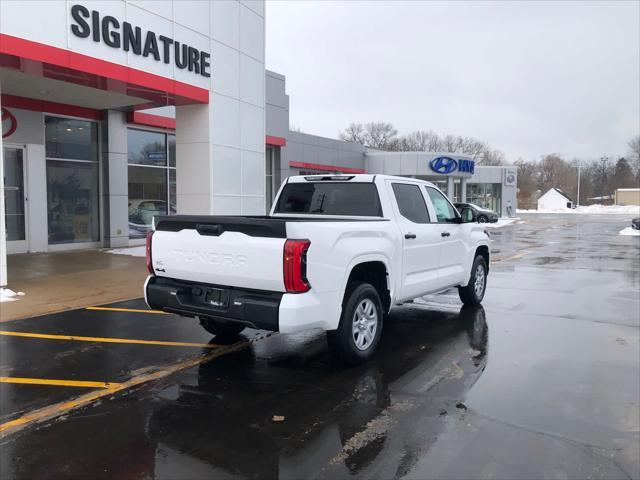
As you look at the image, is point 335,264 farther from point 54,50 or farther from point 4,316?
point 54,50

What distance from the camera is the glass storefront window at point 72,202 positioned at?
50.0 ft

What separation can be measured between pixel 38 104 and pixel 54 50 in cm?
557

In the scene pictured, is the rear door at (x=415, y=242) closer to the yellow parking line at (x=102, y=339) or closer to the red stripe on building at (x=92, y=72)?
Answer: the yellow parking line at (x=102, y=339)

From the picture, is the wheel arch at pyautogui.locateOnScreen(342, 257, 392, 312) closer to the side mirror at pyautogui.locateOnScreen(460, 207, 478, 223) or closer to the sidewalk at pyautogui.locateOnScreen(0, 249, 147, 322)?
the side mirror at pyautogui.locateOnScreen(460, 207, 478, 223)

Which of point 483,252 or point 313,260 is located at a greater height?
point 313,260

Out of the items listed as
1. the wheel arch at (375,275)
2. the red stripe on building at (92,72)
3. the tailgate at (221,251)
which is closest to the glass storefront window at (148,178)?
the red stripe on building at (92,72)

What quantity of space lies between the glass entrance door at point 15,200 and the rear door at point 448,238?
11588mm

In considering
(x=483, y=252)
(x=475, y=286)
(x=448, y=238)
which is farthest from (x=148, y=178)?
(x=448, y=238)

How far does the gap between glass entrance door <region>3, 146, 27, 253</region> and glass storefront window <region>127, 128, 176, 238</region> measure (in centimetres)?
353

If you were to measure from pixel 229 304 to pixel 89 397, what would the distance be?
1437mm

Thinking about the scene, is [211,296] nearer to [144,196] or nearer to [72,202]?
[72,202]

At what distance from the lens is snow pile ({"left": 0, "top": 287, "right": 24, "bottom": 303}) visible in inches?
347

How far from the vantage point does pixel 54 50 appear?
961 centimetres

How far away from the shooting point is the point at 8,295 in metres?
9.03
